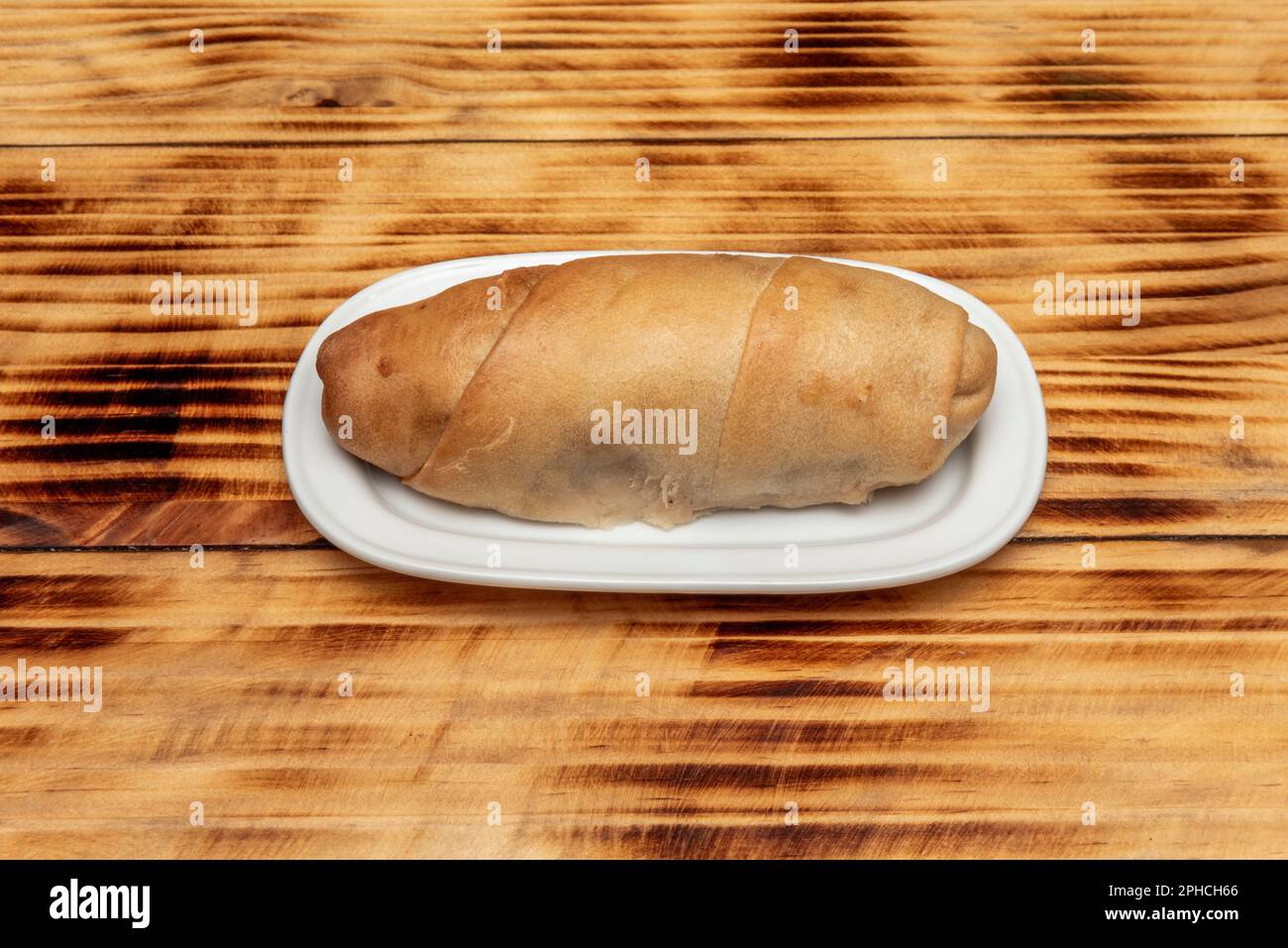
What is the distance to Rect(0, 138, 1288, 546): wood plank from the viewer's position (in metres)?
1.66

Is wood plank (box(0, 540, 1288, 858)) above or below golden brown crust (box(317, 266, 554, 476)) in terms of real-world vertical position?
below

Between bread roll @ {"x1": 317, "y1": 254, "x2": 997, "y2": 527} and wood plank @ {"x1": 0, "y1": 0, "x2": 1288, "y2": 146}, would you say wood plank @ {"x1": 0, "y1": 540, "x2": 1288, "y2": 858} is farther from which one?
wood plank @ {"x1": 0, "y1": 0, "x2": 1288, "y2": 146}

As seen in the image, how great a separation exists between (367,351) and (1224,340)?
1358 mm

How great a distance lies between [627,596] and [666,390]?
1.06ft

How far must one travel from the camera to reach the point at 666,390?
1.41m

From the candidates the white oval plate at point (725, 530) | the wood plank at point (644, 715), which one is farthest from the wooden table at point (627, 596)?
the white oval plate at point (725, 530)

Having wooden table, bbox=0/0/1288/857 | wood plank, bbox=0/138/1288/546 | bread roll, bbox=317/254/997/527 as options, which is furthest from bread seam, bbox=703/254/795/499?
wood plank, bbox=0/138/1288/546

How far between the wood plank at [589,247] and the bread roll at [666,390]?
31 centimetres

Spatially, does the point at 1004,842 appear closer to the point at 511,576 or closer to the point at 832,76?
the point at 511,576

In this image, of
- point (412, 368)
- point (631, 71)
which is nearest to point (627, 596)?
point (412, 368)

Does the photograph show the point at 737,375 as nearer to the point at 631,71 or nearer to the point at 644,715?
the point at 644,715

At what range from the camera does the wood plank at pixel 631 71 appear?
201cm

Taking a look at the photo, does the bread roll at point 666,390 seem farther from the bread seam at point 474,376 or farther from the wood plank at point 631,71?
the wood plank at point 631,71

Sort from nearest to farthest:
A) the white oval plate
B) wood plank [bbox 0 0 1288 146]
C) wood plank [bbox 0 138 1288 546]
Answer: the white oval plate < wood plank [bbox 0 138 1288 546] < wood plank [bbox 0 0 1288 146]
